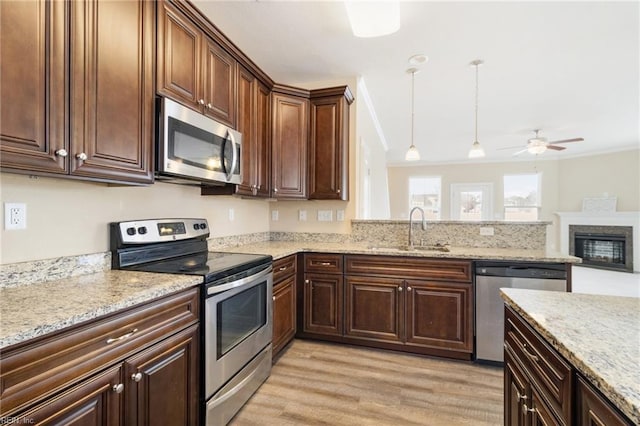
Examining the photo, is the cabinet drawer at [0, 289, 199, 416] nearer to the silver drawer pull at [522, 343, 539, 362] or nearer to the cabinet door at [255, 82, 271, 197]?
the silver drawer pull at [522, 343, 539, 362]

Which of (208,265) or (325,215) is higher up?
(325,215)

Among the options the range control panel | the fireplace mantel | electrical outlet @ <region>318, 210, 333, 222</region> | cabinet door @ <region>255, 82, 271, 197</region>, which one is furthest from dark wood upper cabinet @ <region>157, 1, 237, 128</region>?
the fireplace mantel

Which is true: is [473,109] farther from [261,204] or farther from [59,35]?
[59,35]

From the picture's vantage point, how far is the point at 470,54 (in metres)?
2.92

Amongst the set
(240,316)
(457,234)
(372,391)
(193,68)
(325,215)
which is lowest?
(372,391)

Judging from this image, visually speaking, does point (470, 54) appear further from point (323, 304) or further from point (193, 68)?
point (323, 304)

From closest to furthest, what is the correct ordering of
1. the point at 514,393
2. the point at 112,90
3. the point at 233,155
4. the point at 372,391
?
the point at 514,393 < the point at 112,90 < the point at 372,391 < the point at 233,155

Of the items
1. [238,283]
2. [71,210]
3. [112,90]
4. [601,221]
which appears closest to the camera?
[112,90]

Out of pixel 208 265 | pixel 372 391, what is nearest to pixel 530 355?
pixel 372 391

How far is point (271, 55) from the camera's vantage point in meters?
2.96

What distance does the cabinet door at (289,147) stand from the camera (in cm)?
297

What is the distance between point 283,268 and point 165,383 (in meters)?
1.29

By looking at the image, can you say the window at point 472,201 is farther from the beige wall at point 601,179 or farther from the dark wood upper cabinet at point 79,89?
the dark wood upper cabinet at point 79,89

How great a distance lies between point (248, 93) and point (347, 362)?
7.69ft
